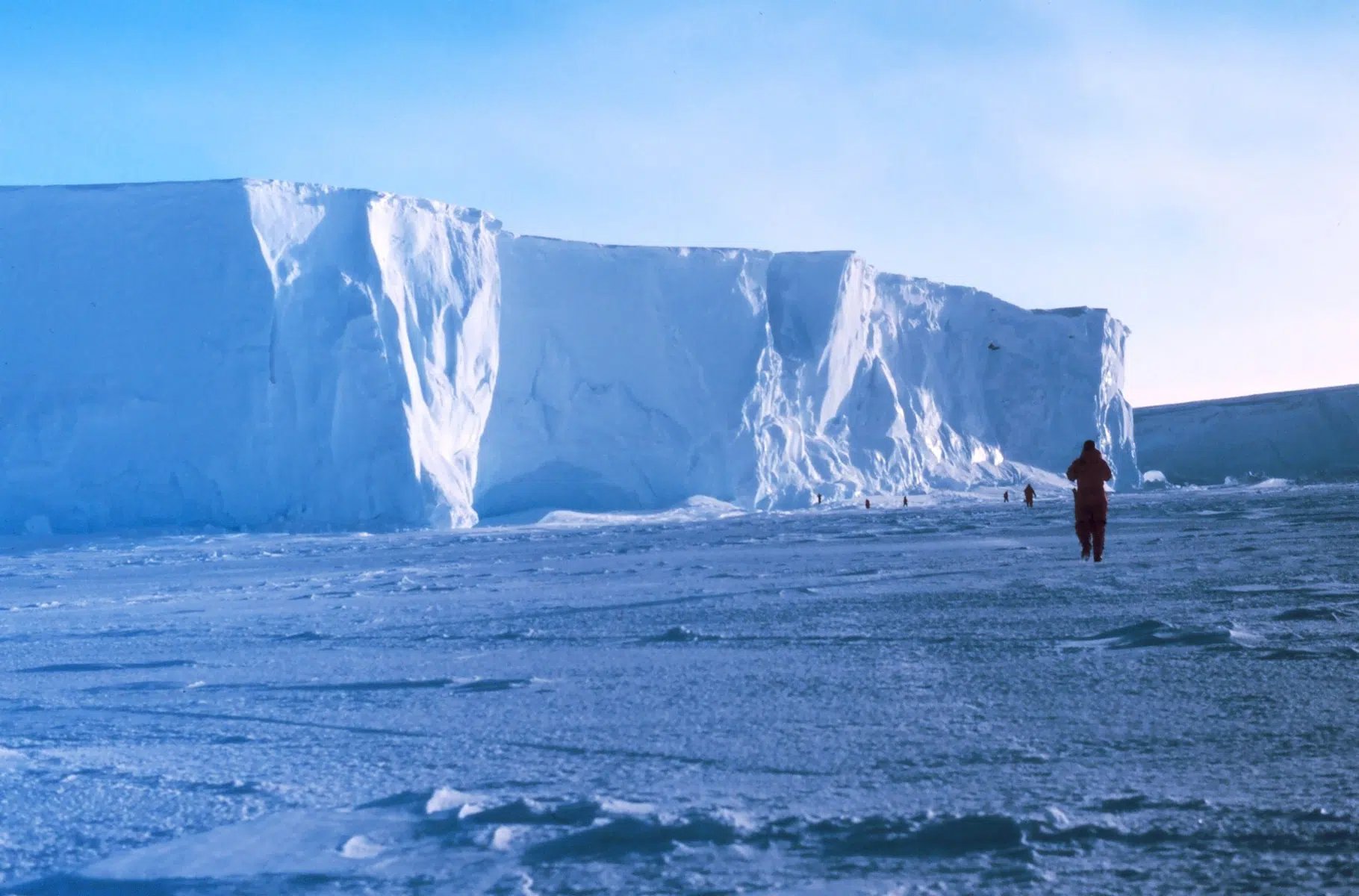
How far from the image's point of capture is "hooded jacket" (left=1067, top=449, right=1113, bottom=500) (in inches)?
258

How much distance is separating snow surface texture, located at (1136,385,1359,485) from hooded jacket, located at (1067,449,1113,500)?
38.1 metres

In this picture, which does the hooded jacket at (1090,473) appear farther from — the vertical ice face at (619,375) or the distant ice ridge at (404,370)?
the vertical ice face at (619,375)

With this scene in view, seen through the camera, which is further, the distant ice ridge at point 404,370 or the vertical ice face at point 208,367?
the distant ice ridge at point 404,370

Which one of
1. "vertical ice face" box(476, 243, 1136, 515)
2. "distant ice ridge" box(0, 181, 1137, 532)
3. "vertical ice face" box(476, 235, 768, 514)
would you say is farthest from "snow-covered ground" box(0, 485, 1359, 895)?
"vertical ice face" box(476, 243, 1136, 515)

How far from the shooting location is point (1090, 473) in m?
6.59

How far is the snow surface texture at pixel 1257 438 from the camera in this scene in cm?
4347

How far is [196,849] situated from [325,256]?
19.0 metres

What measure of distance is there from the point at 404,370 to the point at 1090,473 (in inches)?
571

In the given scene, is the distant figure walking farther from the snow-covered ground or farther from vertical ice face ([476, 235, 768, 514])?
vertical ice face ([476, 235, 768, 514])

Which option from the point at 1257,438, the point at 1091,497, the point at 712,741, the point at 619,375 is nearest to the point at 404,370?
the point at 619,375

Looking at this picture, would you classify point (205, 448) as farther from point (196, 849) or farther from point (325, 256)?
point (196, 849)

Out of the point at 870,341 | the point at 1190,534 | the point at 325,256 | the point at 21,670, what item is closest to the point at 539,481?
the point at 325,256

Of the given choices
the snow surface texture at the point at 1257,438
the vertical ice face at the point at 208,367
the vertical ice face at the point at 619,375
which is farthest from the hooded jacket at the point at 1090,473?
the snow surface texture at the point at 1257,438

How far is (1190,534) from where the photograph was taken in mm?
9859
